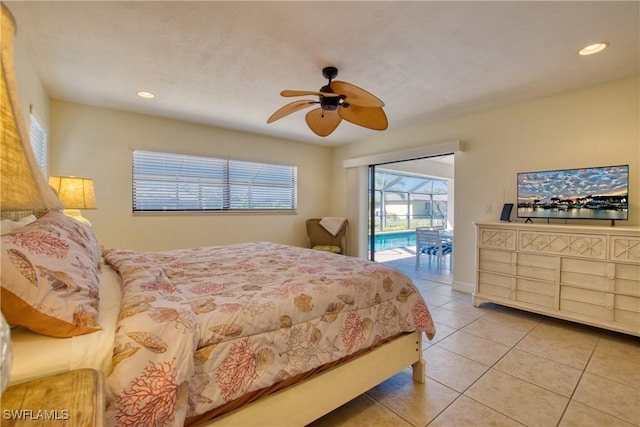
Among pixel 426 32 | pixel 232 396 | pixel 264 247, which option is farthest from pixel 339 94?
pixel 232 396

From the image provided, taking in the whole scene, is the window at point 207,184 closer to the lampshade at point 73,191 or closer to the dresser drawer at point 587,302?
the lampshade at point 73,191

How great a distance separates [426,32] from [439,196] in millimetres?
7984

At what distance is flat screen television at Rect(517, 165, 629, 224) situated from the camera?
104 inches

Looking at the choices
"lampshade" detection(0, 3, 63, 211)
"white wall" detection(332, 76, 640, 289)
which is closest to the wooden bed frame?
"lampshade" detection(0, 3, 63, 211)

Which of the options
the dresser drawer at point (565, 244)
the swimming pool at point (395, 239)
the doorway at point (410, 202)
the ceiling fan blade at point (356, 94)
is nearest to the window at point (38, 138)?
the ceiling fan blade at point (356, 94)

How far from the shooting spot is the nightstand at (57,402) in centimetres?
58

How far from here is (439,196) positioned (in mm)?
9281

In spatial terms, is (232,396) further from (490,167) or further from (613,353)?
(490,167)

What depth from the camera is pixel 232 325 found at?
1192mm

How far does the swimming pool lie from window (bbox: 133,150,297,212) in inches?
150

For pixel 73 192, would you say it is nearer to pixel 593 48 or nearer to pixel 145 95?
pixel 145 95

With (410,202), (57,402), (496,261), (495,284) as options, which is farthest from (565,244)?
(410,202)

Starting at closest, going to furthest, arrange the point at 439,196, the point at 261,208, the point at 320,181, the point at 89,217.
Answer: the point at 89,217 → the point at 261,208 → the point at 320,181 → the point at 439,196

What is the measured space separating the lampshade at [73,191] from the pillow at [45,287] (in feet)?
5.65
